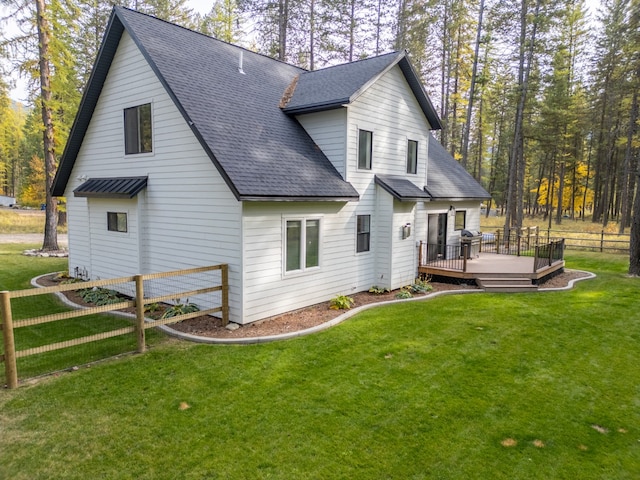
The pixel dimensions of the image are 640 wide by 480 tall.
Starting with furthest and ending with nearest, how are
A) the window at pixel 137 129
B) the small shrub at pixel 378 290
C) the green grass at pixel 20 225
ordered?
the green grass at pixel 20 225
the small shrub at pixel 378 290
the window at pixel 137 129

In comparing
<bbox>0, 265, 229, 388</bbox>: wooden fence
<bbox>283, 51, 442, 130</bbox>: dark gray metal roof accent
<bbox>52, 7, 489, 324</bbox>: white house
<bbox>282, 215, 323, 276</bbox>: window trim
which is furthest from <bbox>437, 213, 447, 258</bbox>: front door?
<bbox>0, 265, 229, 388</bbox>: wooden fence

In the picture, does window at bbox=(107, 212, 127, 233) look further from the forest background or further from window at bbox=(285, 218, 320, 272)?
the forest background

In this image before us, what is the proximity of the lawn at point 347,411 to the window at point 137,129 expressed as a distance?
550 centimetres

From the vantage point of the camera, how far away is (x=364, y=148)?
11125mm

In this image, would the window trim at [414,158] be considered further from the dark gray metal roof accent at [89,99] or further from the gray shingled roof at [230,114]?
the dark gray metal roof accent at [89,99]

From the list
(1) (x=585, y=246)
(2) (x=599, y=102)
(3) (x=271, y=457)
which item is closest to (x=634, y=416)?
(3) (x=271, y=457)

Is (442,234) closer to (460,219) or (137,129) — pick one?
(460,219)

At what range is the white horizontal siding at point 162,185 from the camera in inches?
323

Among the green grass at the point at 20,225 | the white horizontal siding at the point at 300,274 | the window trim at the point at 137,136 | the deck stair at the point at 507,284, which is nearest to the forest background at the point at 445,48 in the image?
the green grass at the point at 20,225

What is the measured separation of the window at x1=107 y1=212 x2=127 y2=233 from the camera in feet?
34.3

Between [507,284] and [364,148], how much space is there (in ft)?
19.5

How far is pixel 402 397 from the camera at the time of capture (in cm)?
530

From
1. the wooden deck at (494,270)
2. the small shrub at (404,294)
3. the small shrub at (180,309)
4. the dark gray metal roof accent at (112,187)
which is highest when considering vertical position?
the dark gray metal roof accent at (112,187)

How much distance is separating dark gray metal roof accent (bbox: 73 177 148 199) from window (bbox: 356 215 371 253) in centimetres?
567
